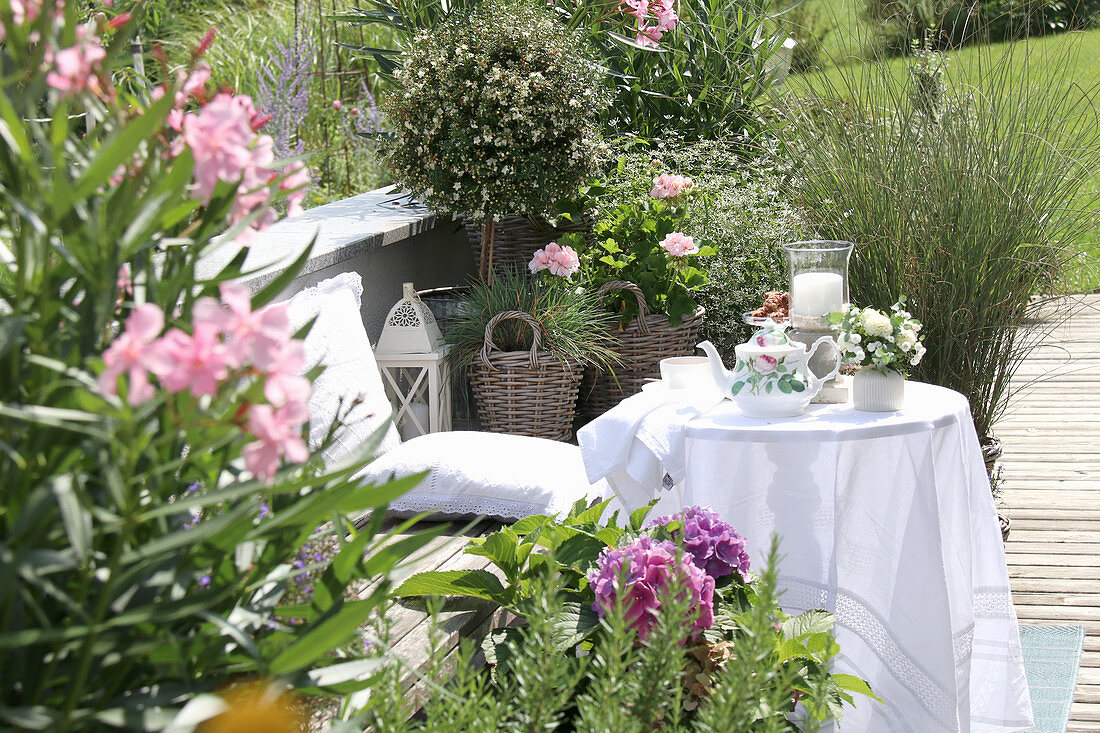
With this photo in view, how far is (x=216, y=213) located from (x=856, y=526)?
1743mm

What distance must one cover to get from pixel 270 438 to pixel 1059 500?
3.84 meters

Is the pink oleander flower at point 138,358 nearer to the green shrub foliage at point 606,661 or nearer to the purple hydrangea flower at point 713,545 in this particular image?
the green shrub foliage at point 606,661

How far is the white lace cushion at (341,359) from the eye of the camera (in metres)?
2.56

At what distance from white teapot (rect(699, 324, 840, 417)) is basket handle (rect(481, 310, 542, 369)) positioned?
1306 millimetres

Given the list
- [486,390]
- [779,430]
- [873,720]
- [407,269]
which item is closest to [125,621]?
[779,430]

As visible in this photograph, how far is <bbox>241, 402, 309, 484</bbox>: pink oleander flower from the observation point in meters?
0.61

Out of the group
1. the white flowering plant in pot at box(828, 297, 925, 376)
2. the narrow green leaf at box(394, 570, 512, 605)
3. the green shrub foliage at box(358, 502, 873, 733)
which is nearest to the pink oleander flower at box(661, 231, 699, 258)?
the white flowering plant in pot at box(828, 297, 925, 376)

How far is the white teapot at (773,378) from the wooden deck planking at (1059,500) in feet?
3.39

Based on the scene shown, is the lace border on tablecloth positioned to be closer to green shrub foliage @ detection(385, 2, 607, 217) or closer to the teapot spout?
the teapot spout

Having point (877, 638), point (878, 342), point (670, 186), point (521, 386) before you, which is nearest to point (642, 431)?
point (878, 342)

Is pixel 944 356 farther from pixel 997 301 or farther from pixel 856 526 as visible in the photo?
pixel 856 526

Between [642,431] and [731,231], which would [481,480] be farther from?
[731,231]

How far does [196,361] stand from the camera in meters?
0.59

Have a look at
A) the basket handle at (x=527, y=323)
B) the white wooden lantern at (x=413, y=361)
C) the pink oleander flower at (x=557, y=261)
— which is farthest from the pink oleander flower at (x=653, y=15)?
the white wooden lantern at (x=413, y=361)
